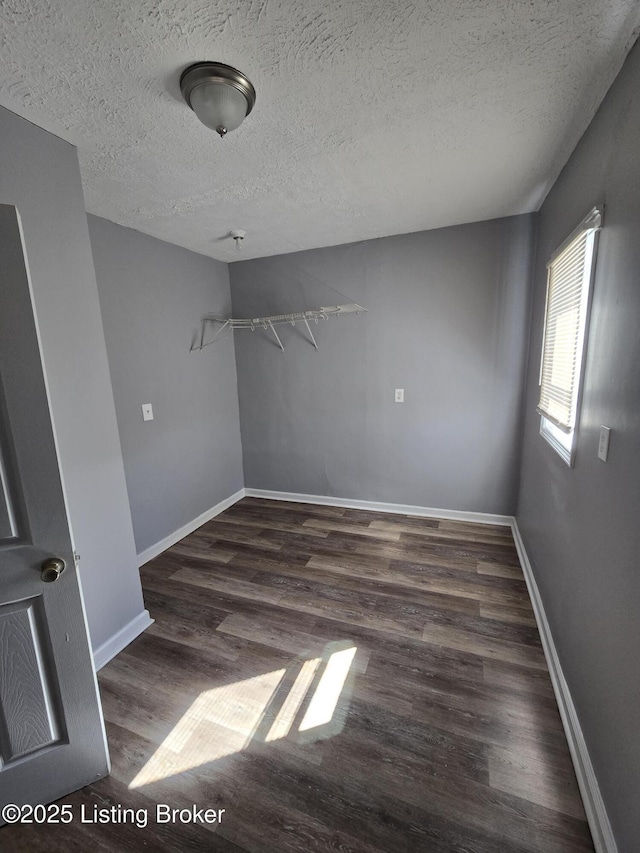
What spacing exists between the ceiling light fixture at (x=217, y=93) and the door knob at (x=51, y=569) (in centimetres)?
160

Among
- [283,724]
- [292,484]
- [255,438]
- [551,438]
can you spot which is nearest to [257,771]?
[283,724]

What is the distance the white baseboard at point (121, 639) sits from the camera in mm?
1715

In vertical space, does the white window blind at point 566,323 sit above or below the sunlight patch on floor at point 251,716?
above

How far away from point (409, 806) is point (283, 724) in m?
0.53

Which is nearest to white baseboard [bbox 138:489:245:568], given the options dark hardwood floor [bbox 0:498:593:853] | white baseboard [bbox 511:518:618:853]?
dark hardwood floor [bbox 0:498:593:853]

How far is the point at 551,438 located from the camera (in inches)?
72.6

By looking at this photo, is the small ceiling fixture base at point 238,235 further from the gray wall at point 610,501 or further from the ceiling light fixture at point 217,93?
Answer: the gray wall at point 610,501

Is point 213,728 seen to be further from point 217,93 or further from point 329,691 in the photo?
point 217,93

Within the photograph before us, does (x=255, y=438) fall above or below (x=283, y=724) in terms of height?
above

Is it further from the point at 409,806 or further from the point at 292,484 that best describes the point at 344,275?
the point at 409,806

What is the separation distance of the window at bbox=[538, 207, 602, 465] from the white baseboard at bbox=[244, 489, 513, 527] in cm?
119

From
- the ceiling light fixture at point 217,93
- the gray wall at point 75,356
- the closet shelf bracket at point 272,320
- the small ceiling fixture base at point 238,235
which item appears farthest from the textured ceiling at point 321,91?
the closet shelf bracket at point 272,320

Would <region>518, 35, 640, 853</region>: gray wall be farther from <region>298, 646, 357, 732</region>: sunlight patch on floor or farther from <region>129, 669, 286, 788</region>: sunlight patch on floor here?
<region>129, 669, 286, 788</region>: sunlight patch on floor

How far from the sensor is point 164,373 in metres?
2.73
